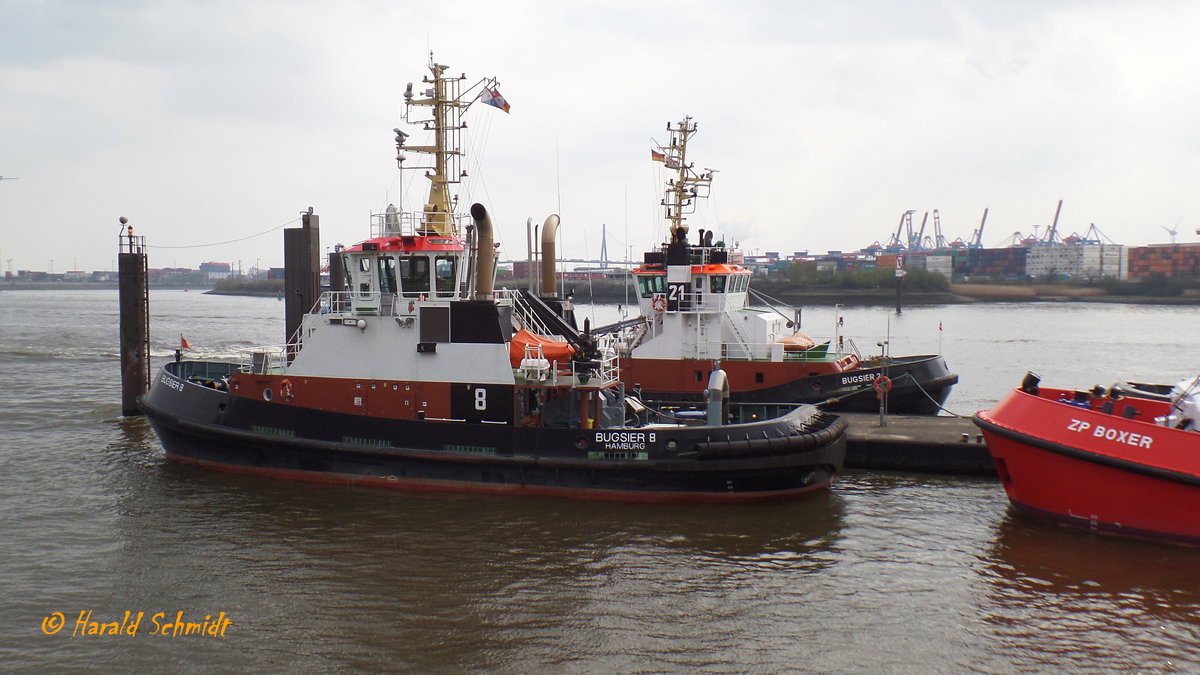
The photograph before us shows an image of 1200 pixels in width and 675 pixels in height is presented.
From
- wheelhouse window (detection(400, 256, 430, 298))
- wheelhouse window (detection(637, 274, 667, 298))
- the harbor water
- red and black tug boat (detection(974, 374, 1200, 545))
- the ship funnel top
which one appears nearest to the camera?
the harbor water

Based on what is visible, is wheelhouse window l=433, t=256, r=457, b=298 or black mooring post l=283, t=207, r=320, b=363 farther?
black mooring post l=283, t=207, r=320, b=363

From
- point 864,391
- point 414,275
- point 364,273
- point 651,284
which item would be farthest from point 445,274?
point 864,391

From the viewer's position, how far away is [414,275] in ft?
40.1

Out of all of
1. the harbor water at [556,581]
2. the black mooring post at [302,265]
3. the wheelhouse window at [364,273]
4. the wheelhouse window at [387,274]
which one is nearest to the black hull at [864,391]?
the harbor water at [556,581]

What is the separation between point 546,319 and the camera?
13977mm

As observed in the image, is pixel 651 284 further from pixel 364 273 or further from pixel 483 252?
pixel 364 273

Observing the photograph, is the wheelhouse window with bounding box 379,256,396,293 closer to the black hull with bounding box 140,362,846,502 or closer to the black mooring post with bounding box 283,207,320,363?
the black hull with bounding box 140,362,846,502

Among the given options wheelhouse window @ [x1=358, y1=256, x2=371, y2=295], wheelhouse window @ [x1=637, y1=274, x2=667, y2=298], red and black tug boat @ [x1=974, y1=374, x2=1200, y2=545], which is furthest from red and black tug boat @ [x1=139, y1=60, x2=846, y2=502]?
wheelhouse window @ [x1=637, y1=274, x2=667, y2=298]

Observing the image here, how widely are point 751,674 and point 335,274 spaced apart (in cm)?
1334

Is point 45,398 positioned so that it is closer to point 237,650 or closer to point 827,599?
point 237,650

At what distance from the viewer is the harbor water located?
744 cm

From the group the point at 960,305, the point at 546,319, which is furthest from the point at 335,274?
the point at 960,305

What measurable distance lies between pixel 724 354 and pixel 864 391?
2850 millimetres

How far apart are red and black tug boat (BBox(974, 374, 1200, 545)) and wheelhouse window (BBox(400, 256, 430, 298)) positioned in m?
8.10
